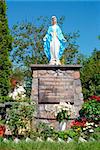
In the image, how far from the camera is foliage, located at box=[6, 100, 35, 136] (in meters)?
9.18

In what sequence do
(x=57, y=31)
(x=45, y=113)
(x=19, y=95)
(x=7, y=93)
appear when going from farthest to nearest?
(x=7, y=93) → (x=19, y=95) → (x=57, y=31) → (x=45, y=113)

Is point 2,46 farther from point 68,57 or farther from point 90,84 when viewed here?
point 68,57

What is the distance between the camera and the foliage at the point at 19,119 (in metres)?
9.18

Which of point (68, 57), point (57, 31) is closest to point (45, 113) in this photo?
point (57, 31)

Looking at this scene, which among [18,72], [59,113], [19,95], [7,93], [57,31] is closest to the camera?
[59,113]

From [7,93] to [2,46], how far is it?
1.97 meters

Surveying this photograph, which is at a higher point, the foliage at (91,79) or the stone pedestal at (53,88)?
the foliage at (91,79)

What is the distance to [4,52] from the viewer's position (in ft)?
53.3

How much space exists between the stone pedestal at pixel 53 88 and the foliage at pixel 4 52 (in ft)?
15.0

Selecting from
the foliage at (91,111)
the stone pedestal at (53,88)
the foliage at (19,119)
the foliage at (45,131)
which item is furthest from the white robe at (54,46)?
the foliage at (45,131)

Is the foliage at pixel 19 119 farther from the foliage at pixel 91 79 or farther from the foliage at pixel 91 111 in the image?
the foliage at pixel 91 79

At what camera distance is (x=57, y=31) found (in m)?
12.2

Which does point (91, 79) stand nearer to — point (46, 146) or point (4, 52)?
point (4, 52)

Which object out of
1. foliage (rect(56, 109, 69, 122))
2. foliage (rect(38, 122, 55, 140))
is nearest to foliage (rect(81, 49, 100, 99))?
foliage (rect(56, 109, 69, 122))
